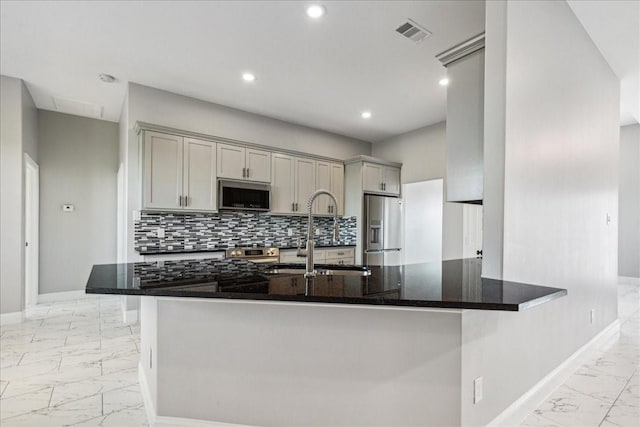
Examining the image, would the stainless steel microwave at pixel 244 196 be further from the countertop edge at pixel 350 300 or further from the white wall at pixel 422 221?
the countertop edge at pixel 350 300

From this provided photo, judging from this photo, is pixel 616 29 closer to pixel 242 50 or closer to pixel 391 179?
pixel 242 50

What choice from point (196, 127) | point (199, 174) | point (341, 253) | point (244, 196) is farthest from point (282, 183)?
point (341, 253)

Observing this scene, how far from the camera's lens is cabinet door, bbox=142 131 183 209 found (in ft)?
12.4

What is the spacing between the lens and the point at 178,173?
157 inches

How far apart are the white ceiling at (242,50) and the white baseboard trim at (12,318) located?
2795 mm

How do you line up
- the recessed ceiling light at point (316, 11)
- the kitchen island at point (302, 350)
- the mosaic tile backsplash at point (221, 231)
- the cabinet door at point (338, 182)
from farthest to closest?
the cabinet door at point (338, 182) → the mosaic tile backsplash at point (221, 231) → the recessed ceiling light at point (316, 11) → the kitchen island at point (302, 350)

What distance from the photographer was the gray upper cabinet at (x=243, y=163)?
438 cm

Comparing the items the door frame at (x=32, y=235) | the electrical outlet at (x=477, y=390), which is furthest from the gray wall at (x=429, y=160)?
the door frame at (x=32, y=235)

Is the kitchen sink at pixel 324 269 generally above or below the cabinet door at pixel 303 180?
below

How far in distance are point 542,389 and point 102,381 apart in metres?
3.11

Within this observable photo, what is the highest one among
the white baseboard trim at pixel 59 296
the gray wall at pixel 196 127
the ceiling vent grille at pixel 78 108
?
the ceiling vent grille at pixel 78 108

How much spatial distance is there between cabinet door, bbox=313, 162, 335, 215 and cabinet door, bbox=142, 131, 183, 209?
7.18 ft

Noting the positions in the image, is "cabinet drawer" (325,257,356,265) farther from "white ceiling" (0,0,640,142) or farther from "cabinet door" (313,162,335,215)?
"white ceiling" (0,0,640,142)

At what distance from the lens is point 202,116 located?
444 centimetres
